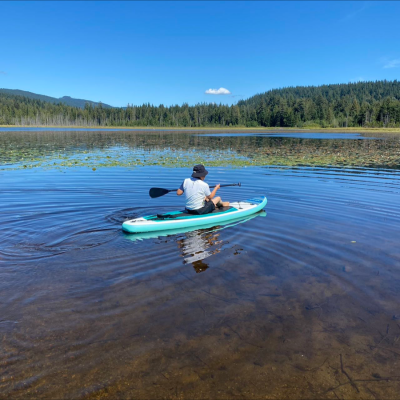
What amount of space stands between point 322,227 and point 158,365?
304 inches

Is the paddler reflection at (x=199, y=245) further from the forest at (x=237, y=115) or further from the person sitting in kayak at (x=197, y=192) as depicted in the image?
the forest at (x=237, y=115)

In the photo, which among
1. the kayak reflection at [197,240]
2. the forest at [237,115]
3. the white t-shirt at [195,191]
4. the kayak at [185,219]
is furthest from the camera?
the forest at [237,115]

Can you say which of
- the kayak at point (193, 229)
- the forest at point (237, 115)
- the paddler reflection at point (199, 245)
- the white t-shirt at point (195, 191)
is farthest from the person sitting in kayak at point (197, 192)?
the forest at point (237, 115)

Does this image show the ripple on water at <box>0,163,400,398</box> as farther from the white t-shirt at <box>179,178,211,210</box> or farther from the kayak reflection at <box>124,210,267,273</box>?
the white t-shirt at <box>179,178,211,210</box>

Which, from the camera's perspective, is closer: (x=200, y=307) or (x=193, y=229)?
(x=200, y=307)

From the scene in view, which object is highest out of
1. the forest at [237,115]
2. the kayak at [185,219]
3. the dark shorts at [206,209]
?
the forest at [237,115]

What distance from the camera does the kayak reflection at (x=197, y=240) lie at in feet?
26.2

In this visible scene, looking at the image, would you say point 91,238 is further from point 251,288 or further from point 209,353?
point 209,353

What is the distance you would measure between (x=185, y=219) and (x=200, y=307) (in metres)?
4.72

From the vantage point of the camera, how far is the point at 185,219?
10375 mm

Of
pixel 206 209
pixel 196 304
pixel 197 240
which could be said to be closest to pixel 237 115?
pixel 206 209

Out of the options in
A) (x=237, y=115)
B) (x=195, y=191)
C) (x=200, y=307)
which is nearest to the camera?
(x=200, y=307)

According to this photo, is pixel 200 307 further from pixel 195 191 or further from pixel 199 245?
pixel 195 191

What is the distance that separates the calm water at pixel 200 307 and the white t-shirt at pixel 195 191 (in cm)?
99
